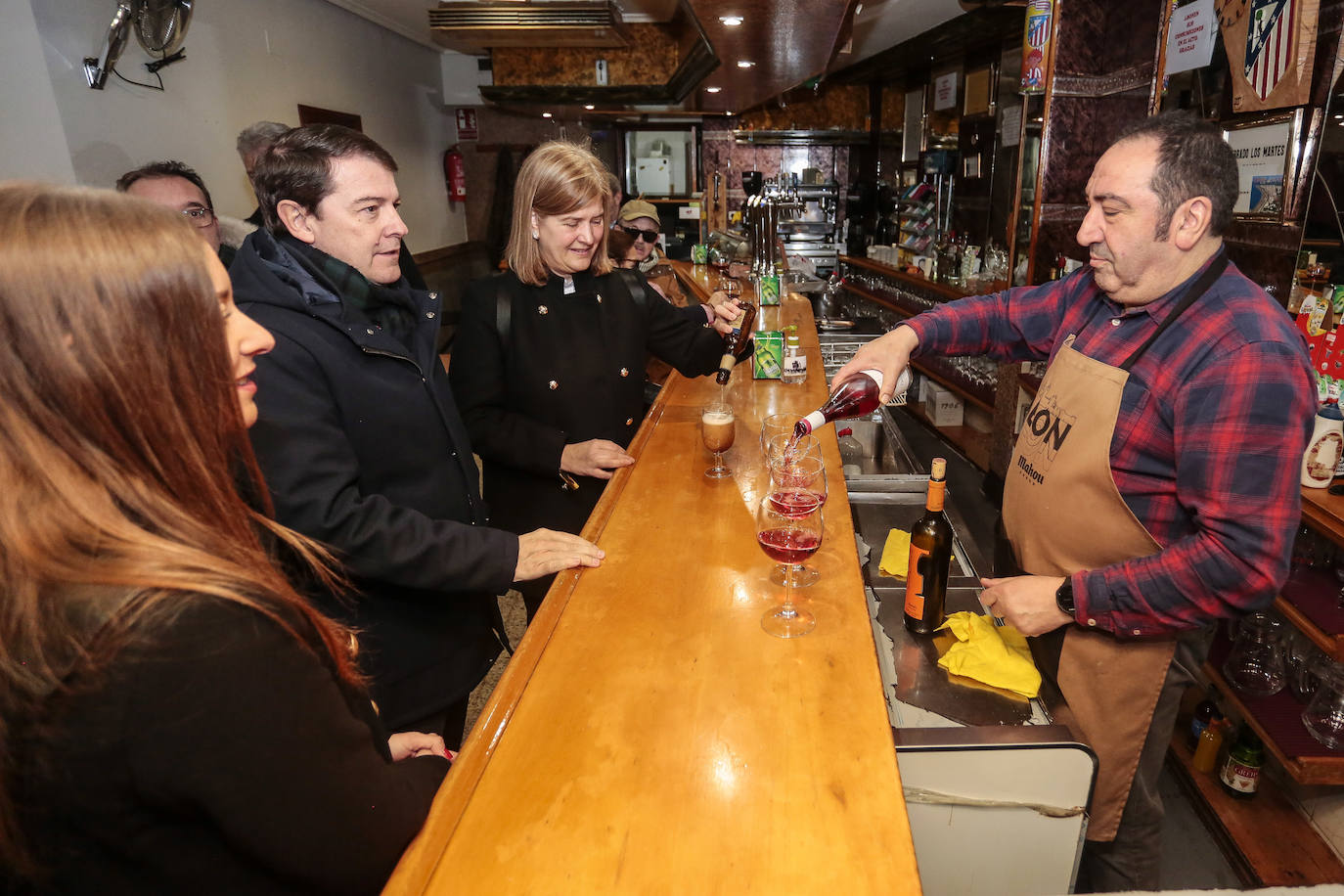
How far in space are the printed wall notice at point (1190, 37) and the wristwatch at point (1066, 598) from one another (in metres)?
2.66

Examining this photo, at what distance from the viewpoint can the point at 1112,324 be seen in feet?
5.29

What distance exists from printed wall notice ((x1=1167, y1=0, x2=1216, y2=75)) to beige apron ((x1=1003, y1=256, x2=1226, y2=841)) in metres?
2.14

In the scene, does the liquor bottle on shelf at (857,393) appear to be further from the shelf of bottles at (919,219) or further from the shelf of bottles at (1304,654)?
the shelf of bottles at (919,219)

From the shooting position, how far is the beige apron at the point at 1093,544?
4.96 feet

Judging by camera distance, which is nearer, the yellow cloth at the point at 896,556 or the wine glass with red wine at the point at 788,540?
the wine glass with red wine at the point at 788,540

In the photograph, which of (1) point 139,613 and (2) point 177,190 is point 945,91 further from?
(1) point 139,613

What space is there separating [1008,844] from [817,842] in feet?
2.48

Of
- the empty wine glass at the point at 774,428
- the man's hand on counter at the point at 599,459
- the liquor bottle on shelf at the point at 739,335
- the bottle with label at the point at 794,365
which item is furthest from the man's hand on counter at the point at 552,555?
the bottle with label at the point at 794,365

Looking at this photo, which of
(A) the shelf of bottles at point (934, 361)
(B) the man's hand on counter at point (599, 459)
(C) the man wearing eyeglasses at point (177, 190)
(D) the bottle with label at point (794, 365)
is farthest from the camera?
(A) the shelf of bottles at point (934, 361)

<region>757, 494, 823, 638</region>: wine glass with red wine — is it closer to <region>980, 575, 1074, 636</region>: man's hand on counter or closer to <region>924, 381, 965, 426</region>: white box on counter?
<region>980, 575, 1074, 636</region>: man's hand on counter

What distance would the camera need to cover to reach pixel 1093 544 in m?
1.55

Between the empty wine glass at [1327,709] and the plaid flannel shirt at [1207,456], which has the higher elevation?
the plaid flannel shirt at [1207,456]

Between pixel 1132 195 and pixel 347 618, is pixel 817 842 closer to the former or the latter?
pixel 347 618

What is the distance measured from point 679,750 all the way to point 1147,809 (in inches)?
51.8
